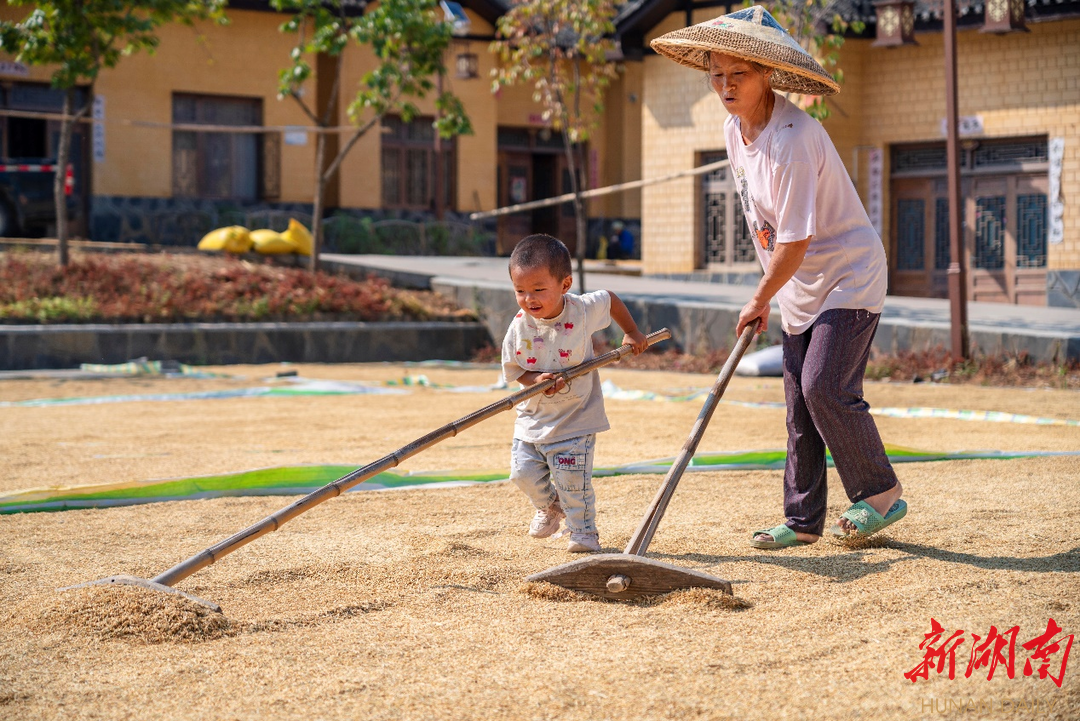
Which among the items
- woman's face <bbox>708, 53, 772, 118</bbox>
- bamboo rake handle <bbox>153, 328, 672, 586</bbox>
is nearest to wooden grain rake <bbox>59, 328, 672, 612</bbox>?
bamboo rake handle <bbox>153, 328, 672, 586</bbox>

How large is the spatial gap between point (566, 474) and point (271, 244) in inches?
462

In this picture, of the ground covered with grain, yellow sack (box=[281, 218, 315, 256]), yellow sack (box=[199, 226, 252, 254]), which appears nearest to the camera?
the ground covered with grain

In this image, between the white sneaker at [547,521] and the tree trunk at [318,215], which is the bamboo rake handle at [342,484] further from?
the tree trunk at [318,215]

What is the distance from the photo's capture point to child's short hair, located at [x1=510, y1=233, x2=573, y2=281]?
3562 millimetres

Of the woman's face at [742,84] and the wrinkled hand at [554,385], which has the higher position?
the woman's face at [742,84]

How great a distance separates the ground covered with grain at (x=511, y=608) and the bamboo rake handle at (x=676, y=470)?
0.67 feet

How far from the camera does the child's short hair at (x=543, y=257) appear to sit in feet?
11.7

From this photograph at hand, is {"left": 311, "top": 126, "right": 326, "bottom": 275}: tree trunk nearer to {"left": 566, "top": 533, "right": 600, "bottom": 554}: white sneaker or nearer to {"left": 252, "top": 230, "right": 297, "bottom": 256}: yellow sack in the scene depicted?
{"left": 252, "top": 230, "right": 297, "bottom": 256}: yellow sack

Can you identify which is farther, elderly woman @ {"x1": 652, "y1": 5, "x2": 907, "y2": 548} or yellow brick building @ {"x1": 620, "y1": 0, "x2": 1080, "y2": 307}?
yellow brick building @ {"x1": 620, "y1": 0, "x2": 1080, "y2": 307}

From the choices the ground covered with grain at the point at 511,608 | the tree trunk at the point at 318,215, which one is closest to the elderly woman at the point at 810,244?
the ground covered with grain at the point at 511,608

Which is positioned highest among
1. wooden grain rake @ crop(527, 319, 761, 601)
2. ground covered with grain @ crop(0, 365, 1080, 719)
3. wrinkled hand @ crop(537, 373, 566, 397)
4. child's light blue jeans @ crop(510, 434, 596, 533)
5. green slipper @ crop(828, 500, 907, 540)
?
wrinkled hand @ crop(537, 373, 566, 397)

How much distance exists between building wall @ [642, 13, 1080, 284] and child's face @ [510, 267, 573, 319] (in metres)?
12.1

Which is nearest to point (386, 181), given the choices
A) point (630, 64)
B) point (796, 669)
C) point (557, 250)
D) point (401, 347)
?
point (630, 64)

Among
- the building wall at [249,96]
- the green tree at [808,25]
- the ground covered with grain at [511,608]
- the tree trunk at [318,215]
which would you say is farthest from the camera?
the building wall at [249,96]
